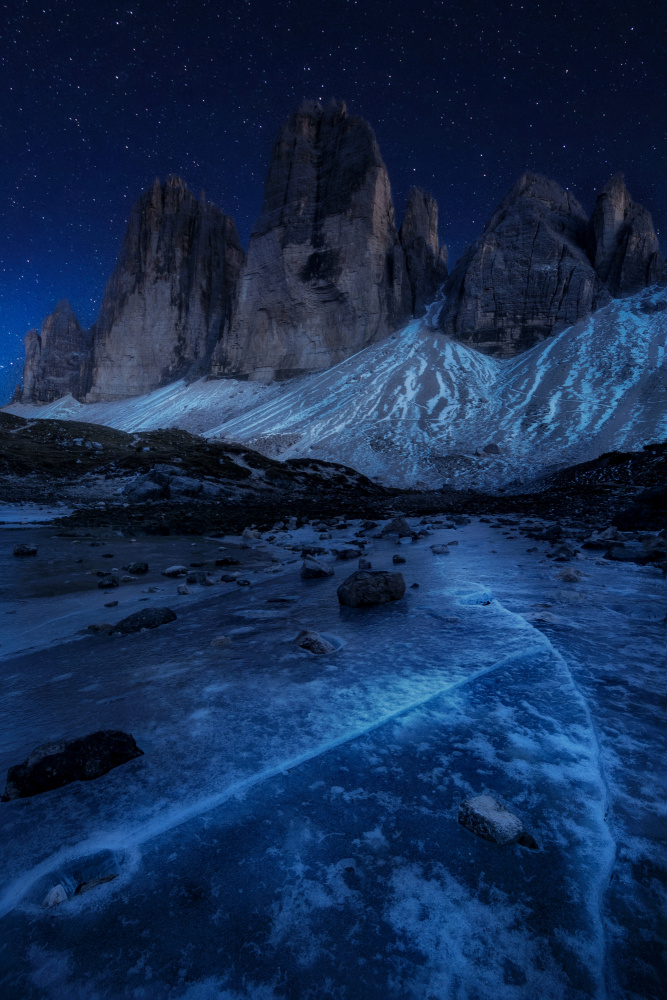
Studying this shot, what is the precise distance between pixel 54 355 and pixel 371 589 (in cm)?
13943

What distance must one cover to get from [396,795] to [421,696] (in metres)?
0.88

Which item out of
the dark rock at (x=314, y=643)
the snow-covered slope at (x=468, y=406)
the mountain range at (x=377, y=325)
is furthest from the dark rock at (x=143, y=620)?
the mountain range at (x=377, y=325)

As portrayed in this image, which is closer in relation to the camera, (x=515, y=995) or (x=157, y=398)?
(x=515, y=995)

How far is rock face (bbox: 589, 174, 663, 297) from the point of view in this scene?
58094 millimetres

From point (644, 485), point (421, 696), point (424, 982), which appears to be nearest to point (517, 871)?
point (424, 982)

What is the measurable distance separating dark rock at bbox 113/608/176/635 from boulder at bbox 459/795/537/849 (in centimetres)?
341

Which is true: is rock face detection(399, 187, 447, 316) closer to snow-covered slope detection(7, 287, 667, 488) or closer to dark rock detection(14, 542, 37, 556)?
snow-covered slope detection(7, 287, 667, 488)

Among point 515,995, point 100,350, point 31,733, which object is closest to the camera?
point 515,995

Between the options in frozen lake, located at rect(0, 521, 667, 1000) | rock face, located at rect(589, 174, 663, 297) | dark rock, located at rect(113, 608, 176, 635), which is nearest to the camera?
frozen lake, located at rect(0, 521, 667, 1000)

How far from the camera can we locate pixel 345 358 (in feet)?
213

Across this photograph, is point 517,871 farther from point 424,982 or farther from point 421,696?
point 421,696

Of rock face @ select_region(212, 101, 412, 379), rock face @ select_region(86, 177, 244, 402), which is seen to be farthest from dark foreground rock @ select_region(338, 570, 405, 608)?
rock face @ select_region(86, 177, 244, 402)

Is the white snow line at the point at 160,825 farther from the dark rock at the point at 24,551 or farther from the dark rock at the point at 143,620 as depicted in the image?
the dark rock at the point at 24,551

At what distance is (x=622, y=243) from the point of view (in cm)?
5941
